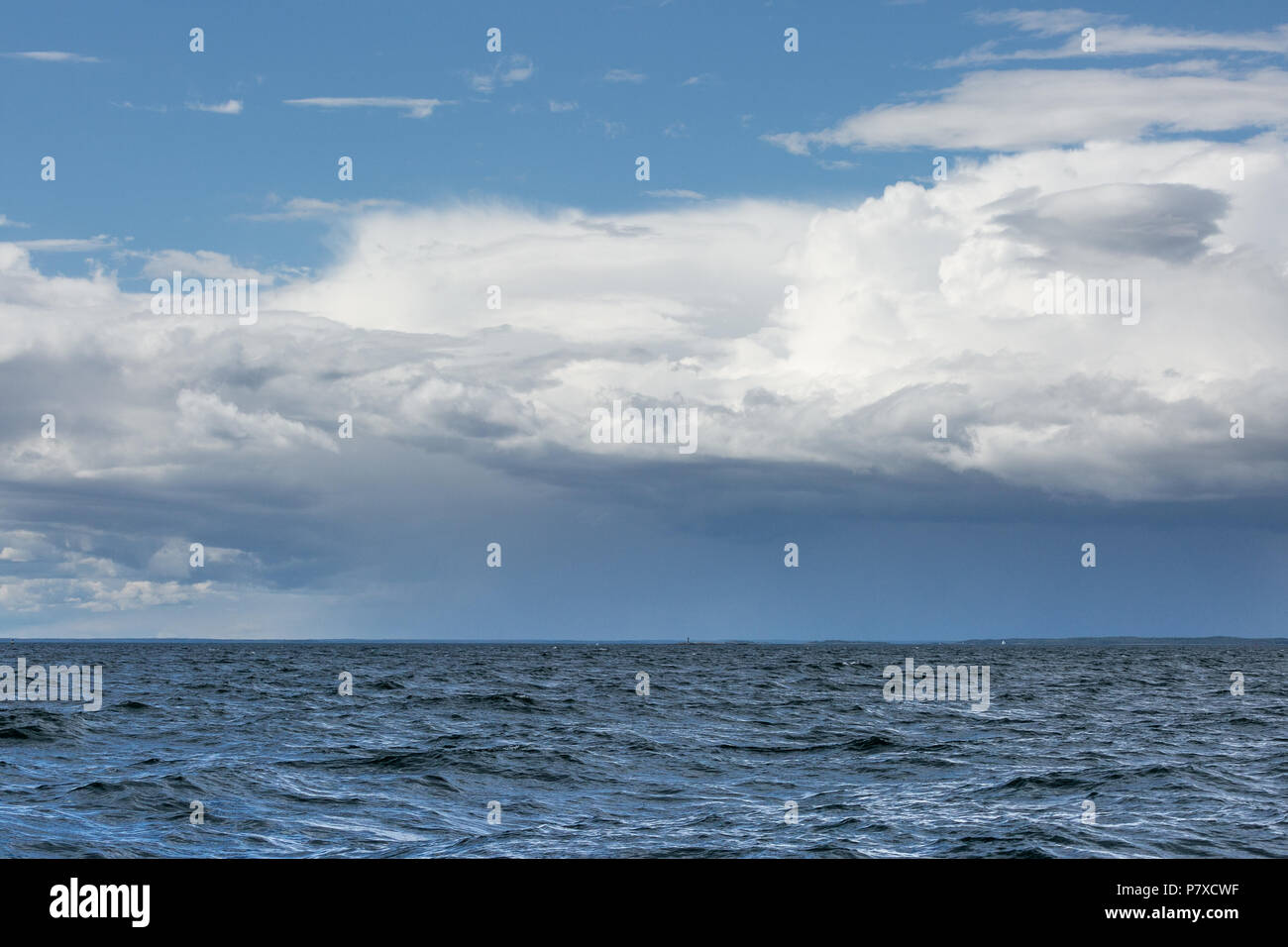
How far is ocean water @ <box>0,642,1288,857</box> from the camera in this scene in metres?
21.3

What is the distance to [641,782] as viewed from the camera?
29.2 meters

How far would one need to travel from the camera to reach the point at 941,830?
875 inches

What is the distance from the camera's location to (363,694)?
68.9 metres

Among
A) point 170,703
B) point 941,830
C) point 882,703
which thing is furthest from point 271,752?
point 882,703

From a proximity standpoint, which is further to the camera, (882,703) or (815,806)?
(882,703)

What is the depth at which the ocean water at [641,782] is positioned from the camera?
21281 mm
